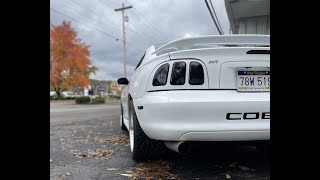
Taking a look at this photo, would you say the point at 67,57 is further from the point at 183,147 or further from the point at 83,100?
the point at 183,147

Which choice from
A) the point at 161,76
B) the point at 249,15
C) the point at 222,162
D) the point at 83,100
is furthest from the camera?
the point at 83,100

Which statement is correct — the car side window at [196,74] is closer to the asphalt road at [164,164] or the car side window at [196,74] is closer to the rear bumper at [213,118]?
the rear bumper at [213,118]

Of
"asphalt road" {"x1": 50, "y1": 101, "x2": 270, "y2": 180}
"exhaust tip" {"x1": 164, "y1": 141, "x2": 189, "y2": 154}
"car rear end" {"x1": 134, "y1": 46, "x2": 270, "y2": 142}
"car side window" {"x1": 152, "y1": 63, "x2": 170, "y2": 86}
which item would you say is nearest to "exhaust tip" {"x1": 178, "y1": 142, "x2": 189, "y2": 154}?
"exhaust tip" {"x1": 164, "y1": 141, "x2": 189, "y2": 154}

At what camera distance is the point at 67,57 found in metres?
37.4

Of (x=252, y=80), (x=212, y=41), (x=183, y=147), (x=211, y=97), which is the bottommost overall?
(x=183, y=147)

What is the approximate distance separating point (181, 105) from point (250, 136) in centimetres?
64

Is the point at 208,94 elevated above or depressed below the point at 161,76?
below

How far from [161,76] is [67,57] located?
36584 mm

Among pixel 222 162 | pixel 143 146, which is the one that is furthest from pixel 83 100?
pixel 222 162

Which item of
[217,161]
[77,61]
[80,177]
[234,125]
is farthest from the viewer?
[77,61]

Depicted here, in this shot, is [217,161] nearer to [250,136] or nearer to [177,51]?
[250,136]

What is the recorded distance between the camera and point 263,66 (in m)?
2.70

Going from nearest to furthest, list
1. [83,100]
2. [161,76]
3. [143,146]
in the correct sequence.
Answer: [161,76], [143,146], [83,100]
